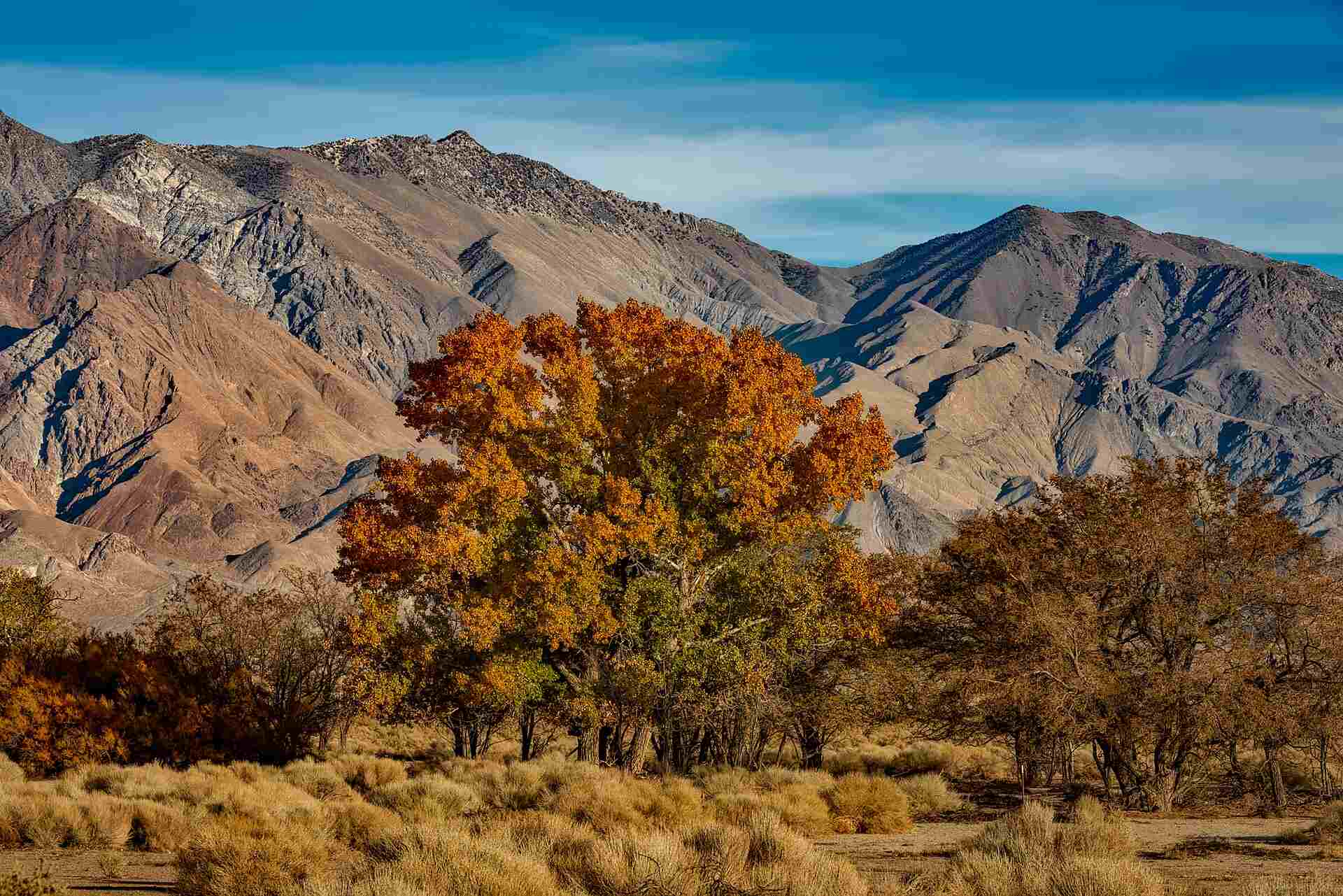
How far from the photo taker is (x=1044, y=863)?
Result: 42.0 ft

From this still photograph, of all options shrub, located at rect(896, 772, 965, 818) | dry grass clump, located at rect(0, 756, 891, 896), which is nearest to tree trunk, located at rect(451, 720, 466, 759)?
dry grass clump, located at rect(0, 756, 891, 896)

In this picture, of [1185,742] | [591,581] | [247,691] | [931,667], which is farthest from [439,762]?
[1185,742]

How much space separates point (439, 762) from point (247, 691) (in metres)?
4.44

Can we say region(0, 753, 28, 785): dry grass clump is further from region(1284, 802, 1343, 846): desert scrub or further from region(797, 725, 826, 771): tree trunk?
region(1284, 802, 1343, 846): desert scrub

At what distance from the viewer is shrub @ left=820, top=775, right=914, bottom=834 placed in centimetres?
2036

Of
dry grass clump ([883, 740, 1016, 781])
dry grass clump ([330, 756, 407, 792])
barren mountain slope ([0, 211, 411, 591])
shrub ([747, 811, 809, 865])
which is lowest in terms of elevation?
dry grass clump ([883, 740, 1016, 781])

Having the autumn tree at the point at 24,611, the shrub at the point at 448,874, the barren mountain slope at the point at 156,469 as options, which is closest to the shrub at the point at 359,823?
the shrub at the point at 448,874

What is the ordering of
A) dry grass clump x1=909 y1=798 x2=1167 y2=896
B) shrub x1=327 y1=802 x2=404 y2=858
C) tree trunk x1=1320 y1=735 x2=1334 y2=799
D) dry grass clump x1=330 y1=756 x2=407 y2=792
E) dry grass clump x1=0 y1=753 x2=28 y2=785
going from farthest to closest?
tree trunk x1=1320 y1=735 x2=1334 y2=799 → dry grass clump x1=330 y1=756 x2=407 y2=792 → dry grass clump x1=0 y1=753 x2=28 y2=785 → shrub x1=327 y1=802 x2=404 y2=858 → dry grass clump x1=909 y1=798 x2=1167 y2=896

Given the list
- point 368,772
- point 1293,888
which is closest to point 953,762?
point 368,772

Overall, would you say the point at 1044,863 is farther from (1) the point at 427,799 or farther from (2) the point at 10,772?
(2) the point at 10,772

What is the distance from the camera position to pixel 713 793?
2181 centimetres

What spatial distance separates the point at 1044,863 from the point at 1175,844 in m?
6.65

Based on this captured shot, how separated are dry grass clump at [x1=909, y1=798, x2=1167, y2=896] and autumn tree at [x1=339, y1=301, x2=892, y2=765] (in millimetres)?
10249

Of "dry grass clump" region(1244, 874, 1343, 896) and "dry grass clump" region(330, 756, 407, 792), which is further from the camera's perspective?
"dry grass clump" region(330, 756, 407, 792)
